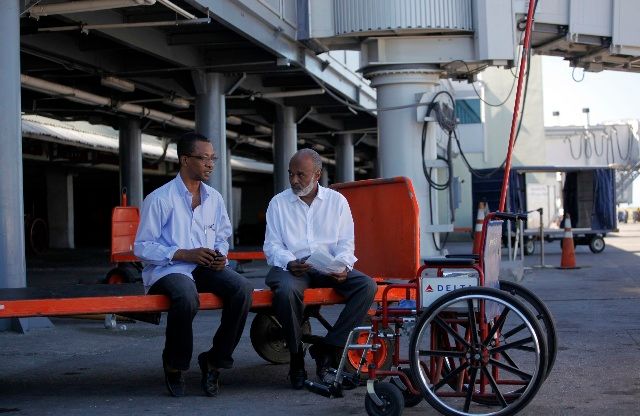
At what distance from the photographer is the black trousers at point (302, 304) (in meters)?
7.27

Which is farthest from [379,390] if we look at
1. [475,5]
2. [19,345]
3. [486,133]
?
[486,133]

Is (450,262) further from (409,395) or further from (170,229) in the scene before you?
(170,229)

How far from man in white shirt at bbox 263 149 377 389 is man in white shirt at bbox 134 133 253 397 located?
293mm

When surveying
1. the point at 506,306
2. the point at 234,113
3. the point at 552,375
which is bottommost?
the point at 552,375

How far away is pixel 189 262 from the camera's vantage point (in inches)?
291

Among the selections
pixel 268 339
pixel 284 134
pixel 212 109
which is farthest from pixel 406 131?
pixel 284 134

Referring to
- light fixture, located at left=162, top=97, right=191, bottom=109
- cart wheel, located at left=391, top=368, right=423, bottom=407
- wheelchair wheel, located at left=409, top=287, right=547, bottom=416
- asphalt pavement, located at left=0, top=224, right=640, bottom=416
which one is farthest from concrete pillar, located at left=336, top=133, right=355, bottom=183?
wheelchair wheel, located at left=409, top=287, right=547, bottom=416

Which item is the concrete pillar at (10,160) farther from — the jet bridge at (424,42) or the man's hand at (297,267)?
the jet bridge at (424,42)

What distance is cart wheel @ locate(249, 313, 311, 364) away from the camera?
8.58 m

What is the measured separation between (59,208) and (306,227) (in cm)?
4098

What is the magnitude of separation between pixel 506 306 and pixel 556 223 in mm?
34546

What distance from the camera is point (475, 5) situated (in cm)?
1611

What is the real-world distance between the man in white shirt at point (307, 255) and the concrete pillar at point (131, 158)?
960 inches

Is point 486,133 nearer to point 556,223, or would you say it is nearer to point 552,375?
point 556,223
